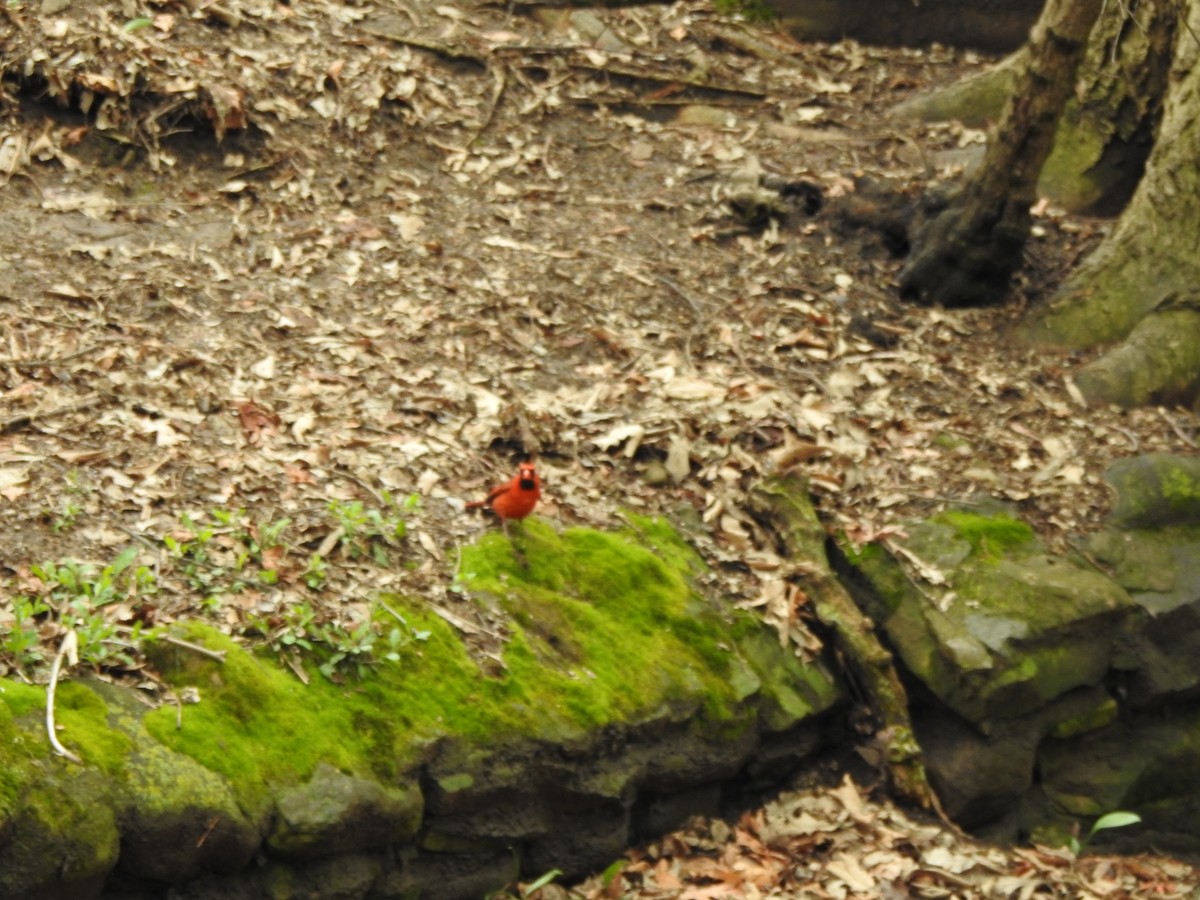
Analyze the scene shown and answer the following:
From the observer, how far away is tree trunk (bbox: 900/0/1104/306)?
730cm

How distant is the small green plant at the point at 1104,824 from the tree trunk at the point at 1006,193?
3092mm

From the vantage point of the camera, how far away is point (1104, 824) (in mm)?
5996

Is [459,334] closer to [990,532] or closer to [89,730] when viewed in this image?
[990,532]

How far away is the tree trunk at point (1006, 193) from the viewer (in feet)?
24.0

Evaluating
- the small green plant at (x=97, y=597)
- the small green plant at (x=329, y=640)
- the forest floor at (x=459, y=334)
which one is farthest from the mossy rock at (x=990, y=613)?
the small green plant at (x=97, y=597)

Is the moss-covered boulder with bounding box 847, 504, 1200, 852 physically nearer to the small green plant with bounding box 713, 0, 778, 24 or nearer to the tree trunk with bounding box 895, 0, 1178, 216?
the tree trunk with bounding box 895, 0, 1178, 216

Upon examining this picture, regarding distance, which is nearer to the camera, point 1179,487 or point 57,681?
point 57,681

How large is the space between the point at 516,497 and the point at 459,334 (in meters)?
1.82

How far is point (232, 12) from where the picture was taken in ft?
28.8

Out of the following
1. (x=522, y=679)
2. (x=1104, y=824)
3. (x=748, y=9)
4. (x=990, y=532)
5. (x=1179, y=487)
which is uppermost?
(x=748, y=9)

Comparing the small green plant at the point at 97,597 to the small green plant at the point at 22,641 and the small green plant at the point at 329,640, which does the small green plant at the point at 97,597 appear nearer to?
the small green plant at the point at 22,641

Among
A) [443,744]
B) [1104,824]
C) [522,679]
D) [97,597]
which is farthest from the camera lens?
[1104,824]

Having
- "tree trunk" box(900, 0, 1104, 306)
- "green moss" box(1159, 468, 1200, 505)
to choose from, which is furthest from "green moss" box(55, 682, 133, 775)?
"tree trunk" box(900, 0, 1104, 306)

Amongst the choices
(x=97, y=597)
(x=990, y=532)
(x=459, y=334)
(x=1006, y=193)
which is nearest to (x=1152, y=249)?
(x=1006, y=193)
